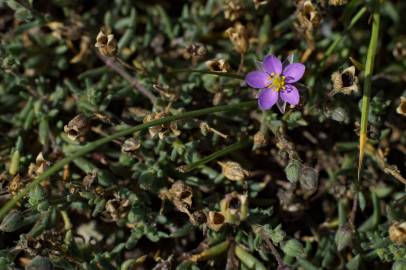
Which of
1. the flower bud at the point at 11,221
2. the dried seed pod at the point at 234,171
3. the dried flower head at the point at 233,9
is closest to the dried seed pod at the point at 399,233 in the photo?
the dried seed pod at the point at 234,171

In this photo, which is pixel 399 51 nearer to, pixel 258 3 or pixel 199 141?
pixel 258 3

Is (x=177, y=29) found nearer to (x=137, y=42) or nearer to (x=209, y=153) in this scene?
(x=137, y=42)

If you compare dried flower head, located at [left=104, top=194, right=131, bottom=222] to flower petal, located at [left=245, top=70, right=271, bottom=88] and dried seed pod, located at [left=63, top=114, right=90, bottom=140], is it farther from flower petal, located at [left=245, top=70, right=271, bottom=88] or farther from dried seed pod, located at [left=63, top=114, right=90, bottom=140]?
flower petal, located at [left=245, top=70, right=271, bottom=88]

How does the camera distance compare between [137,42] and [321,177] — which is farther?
[137,42]

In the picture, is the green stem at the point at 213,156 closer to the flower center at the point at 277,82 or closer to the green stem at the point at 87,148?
the green stem at the point at 87,148

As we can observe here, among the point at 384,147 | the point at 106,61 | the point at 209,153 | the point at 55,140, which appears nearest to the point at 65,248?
the point at 55,140
